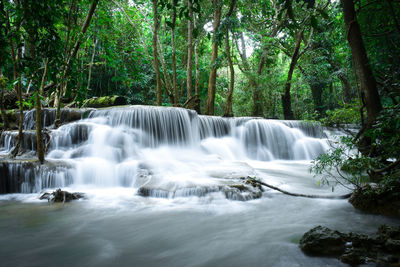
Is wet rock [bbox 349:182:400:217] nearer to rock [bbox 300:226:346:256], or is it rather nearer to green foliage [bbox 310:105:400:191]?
green foliage [bbox 310:105:400:191]

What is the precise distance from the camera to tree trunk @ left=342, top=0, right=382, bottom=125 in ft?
10.6

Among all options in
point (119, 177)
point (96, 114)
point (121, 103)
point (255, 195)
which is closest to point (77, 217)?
point (119, 177)

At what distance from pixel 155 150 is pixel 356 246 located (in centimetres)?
695

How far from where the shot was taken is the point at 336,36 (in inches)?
504

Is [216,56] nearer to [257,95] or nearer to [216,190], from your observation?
[257,95]

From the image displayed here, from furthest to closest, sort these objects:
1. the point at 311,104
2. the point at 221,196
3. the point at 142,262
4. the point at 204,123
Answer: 1. the point at 311,104
2. the point at 204,123
3. the point at 221,196
4. the point at 142,262

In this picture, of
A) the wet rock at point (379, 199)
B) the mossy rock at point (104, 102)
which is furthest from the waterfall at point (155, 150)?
the mossy rock at point (104, 102)

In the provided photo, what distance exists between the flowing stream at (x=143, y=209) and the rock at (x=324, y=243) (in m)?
0.09

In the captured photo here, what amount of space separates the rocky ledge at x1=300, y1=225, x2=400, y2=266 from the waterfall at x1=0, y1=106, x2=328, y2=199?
2.13 m

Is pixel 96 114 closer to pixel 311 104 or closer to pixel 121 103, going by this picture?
pixel 121 103

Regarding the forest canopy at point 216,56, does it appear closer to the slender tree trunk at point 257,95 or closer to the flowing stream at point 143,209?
the slender tree trunk at point 257,95

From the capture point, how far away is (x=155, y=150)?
854 cm

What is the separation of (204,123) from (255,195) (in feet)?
20.4

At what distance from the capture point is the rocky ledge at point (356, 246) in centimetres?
205
